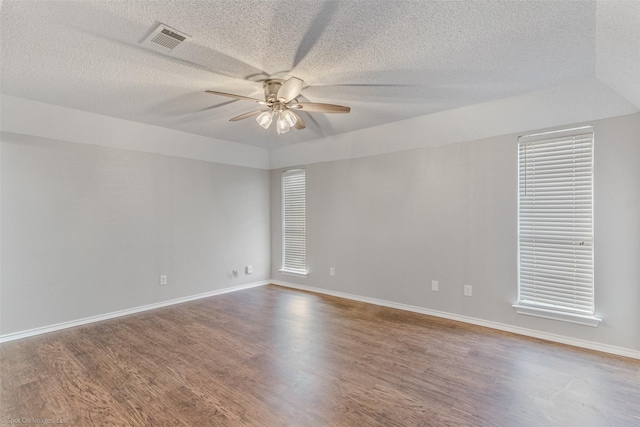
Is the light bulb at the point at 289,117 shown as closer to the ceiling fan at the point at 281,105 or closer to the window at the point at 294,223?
the ceiling fan at the point at 281,105

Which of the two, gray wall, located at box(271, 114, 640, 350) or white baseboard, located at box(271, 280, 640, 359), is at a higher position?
gray wall, located at box(271, 114, 640, 350)

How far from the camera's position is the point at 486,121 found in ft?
11.4

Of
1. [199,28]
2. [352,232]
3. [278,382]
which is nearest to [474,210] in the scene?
[352,232]

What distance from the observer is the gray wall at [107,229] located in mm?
3357

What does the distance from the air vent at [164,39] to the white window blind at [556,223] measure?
3422mm

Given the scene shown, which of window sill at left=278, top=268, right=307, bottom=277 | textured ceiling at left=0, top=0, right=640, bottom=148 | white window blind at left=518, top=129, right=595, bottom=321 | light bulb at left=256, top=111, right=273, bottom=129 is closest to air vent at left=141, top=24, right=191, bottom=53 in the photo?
textured ceiling at left=0, top=0, right=640, bottom=148

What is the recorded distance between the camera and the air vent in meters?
2.04

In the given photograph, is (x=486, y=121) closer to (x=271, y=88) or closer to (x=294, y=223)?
(x=271, y=88)

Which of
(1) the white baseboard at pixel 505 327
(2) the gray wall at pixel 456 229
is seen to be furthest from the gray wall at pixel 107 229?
(1) the white baseboard at pixel 505 327

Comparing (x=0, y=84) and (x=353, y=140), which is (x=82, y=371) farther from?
(x=353, y=140)

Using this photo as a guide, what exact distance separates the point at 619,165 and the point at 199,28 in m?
3.73

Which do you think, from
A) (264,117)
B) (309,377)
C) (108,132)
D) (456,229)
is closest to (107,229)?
(108,132)

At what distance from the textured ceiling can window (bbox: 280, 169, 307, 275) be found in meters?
2.31

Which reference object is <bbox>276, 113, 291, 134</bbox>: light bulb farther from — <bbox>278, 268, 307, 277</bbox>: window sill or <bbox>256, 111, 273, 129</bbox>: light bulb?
<bbox>278, 268, 307, 277</bbox>: window sill
